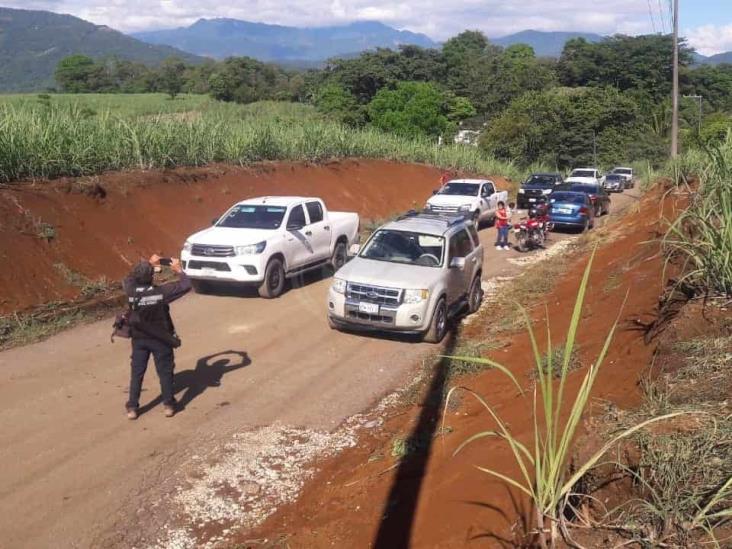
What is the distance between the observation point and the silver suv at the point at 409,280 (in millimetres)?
10523

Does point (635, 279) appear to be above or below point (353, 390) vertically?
above

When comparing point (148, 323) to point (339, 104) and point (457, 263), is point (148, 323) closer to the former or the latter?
point (457, 263)

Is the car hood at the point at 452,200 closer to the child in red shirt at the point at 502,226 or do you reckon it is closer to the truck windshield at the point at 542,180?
the child in red shirt at the point at 502,226

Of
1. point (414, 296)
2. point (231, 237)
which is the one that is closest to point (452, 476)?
point (414, 296)

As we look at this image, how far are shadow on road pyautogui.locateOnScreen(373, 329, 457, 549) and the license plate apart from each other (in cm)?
214

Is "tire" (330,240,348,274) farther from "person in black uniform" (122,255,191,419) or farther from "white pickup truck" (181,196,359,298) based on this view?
"person in black uniform" (122,255,191,419)

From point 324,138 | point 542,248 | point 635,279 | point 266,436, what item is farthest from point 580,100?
point 266,436

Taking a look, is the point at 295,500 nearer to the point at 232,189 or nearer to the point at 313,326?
the point at 313,326

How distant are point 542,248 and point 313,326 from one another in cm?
1140

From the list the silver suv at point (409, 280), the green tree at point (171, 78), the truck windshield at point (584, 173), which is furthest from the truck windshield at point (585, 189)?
the green tree at point (171, 78)

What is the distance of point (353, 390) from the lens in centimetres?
909

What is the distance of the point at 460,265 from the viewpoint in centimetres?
1147

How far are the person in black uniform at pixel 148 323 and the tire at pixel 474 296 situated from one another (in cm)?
637

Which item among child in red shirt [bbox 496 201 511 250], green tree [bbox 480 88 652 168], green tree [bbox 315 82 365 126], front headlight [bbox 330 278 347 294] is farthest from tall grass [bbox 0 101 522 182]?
green tree [bbox 480 88 652 168]
